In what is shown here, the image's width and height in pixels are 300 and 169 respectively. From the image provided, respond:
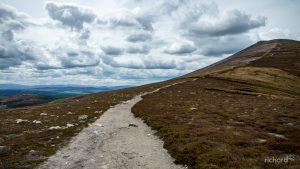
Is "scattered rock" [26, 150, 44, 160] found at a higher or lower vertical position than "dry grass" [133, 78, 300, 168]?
higher

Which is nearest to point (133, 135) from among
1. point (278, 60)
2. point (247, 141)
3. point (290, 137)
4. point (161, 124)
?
point (161, 124)

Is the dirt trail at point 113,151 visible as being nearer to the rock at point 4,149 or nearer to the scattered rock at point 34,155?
the scattered rock at point 34,155

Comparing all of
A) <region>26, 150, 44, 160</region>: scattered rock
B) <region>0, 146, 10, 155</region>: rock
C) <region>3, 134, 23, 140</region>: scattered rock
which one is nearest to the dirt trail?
<region>26, 150, 44, 160</region>: scattered rock

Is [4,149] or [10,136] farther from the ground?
[10,136]

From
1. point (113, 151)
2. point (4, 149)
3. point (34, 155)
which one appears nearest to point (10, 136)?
point (4, 149)

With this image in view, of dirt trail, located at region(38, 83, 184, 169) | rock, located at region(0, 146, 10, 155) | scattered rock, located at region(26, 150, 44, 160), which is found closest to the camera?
dirt trail, located at region(38, 83, 184, 169)

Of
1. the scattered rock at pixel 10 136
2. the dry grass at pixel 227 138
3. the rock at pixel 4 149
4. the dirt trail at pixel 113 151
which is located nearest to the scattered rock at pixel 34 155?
the dirt trail at pixel 113 151

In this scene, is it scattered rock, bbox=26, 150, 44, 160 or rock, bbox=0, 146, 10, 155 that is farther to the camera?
rock, bbox=0, 146, 10, 155

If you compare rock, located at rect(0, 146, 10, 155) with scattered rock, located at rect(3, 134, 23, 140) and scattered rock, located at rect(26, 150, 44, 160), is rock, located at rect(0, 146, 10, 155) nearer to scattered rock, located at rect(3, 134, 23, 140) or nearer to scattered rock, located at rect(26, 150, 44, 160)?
scattered rock, located at rect(26, 150, 44, 160)

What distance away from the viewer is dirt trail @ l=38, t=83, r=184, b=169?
1694cm

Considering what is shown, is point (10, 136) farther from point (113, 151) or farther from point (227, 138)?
point (227, 138)

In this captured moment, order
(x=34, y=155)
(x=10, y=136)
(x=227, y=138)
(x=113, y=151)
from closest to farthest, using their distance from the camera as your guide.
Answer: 1. (x=34, y=155)
2. (x=113, y=151)
3. (x=227, y=138)
4. (x=10, y=136)

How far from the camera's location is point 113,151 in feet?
65.8

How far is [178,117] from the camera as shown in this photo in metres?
34.9
